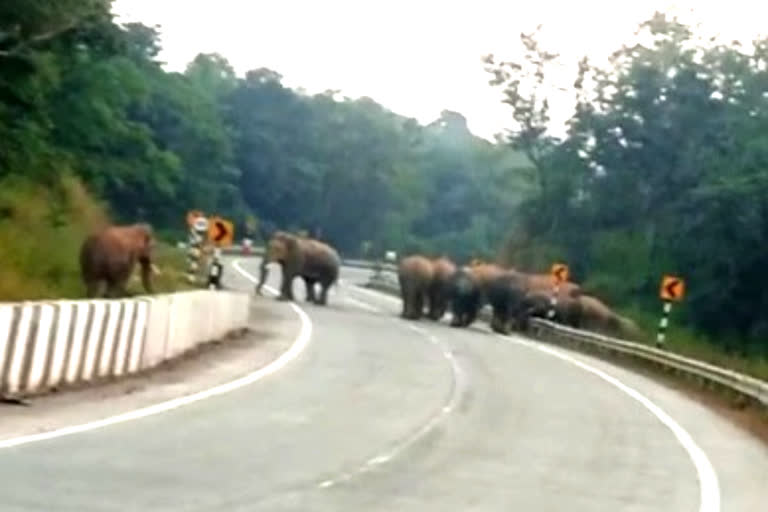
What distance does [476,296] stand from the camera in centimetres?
6319

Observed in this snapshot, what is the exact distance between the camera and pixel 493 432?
25000 mm

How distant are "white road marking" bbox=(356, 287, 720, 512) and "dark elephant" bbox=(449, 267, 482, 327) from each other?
12860 mm

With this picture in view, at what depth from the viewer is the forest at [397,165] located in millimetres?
46688

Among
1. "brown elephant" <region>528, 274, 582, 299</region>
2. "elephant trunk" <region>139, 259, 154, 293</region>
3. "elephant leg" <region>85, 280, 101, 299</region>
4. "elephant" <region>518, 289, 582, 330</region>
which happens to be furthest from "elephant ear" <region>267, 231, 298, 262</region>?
"elephant leg" <region>85, 280, 101, 299</region>

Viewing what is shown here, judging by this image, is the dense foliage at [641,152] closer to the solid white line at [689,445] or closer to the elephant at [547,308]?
the elephant at [547,308]

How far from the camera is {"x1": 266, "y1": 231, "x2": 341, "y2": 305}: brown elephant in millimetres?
66938

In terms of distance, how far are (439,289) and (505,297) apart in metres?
2.40

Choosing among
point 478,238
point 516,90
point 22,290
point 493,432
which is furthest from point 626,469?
point 478,238

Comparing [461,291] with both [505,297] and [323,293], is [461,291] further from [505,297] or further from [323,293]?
[323,293]

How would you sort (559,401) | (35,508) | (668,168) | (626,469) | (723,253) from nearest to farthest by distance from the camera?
(35,508)
(626,469)
(559,401)
(723,253)
(668,168)

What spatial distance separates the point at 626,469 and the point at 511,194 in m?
125

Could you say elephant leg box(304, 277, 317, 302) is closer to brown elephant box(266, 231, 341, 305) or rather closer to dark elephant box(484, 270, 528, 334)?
brown elephant box(266, 231, 341, 305)

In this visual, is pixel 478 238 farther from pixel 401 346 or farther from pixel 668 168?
pixel 401 346

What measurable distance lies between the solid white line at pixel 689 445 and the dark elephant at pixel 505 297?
54.2 ft
